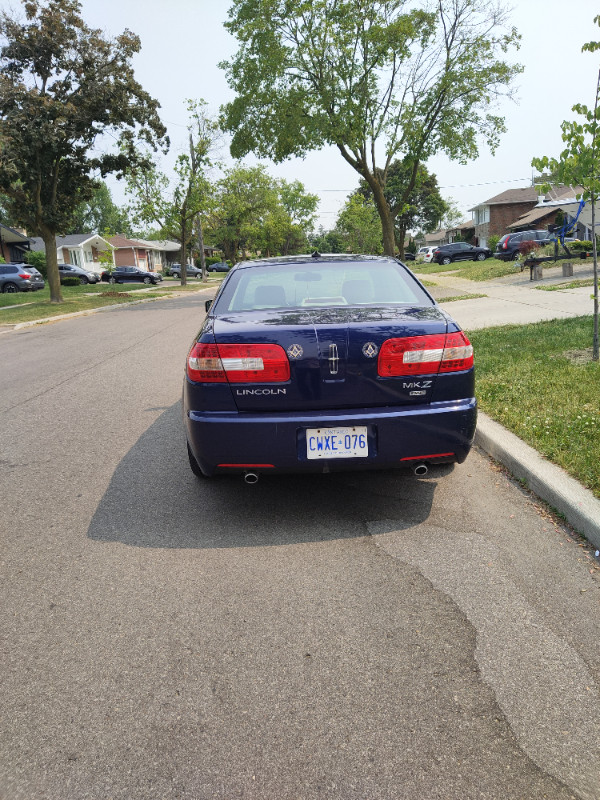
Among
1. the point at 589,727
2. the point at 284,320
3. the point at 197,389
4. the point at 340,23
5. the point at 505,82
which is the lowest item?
the point at 589,727

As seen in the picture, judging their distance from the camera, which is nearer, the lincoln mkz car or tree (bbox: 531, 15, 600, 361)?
the lincoln mkz car

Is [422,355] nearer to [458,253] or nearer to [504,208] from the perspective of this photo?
[458,253]

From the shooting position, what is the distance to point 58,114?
74.6 feet

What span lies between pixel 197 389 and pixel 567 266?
63.0ft

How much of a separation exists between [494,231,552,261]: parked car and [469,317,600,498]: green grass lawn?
22932 mm

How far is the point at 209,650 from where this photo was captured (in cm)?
260

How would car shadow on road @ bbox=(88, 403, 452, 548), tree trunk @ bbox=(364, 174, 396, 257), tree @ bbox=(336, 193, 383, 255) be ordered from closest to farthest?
car shadow on road @ bbox=(88, 403, 452, 548) → tree trunk @ bbox=(364, 174, 396, 257) → tree @ bbox=(336, 193, 383, 255)

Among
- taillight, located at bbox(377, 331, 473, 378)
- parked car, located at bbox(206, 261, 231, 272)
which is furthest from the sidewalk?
parked car, located at bbox(206, 261, 231, 272)

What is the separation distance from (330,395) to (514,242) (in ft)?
100.0

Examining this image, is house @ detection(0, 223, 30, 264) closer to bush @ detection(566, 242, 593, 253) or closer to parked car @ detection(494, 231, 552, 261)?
parked car @ detection(494, 231, 552, 261)

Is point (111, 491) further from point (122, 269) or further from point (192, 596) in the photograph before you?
point (122, 269)

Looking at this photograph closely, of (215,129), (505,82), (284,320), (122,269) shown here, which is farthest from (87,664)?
(122,269)

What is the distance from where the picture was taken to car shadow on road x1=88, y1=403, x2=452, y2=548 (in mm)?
3684

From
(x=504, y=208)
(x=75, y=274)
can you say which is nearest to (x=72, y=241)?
(x=75, y=274)
